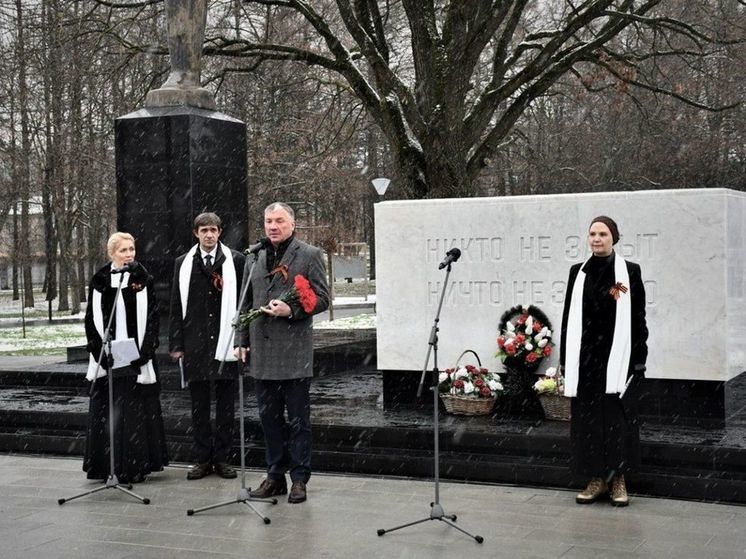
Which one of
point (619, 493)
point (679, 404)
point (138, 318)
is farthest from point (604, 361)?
point (138, 318)

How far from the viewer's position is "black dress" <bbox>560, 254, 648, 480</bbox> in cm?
707

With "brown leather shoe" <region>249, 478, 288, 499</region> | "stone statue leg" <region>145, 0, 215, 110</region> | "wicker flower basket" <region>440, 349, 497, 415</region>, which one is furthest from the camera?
"stone statue leg" <region>145, 0, 215, 110</region>

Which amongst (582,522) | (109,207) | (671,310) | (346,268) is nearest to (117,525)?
(582,522)

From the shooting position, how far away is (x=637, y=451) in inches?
282

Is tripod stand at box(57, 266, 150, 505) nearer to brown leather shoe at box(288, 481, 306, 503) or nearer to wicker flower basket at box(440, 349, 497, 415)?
brown leather shoe at box(288, 481, 306, 503)

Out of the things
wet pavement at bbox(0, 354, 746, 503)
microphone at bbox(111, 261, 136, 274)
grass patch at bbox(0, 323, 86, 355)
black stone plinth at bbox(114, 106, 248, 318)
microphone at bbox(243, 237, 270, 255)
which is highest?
black stone plinth at bbox(114, 106, 248, 318)

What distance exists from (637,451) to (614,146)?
27902 mm

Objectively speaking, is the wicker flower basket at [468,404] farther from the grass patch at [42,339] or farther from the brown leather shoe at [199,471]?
the grass patch at [42,339]

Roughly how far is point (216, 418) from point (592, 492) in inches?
113

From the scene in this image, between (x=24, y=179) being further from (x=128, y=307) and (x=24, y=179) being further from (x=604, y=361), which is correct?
(x=604, y=361)

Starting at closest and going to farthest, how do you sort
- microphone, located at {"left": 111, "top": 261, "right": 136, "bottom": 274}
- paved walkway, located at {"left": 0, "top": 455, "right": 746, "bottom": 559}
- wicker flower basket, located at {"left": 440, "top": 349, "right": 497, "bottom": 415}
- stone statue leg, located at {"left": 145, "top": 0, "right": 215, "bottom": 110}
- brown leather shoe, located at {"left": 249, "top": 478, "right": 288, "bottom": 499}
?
paved walkway, located at {"left": 0, "top": 455, "right": 746, "bottom": 559} → brown leather shoe, located at {"left": 249, "top": 478, "right": 288, "bottom": 499} → microphone, located at {"left": 111, "top": 261, "right": 136, "bottom": 274} → wicker flower basket, located at {"left": 440, "top": 349, "right": 497, "bottom": 415} → stone statue leg, located at {"left": 145, "top": 0, "right": 215, "bottom": 110}

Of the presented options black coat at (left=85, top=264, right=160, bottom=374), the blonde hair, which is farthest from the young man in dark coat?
the blonde hair

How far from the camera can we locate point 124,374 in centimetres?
810

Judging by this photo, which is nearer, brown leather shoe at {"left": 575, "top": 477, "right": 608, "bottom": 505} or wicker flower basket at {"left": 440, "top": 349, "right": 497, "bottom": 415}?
brown leather shoe at {"left": 575, "top": 477, "right": 608, "bottom": 505}
